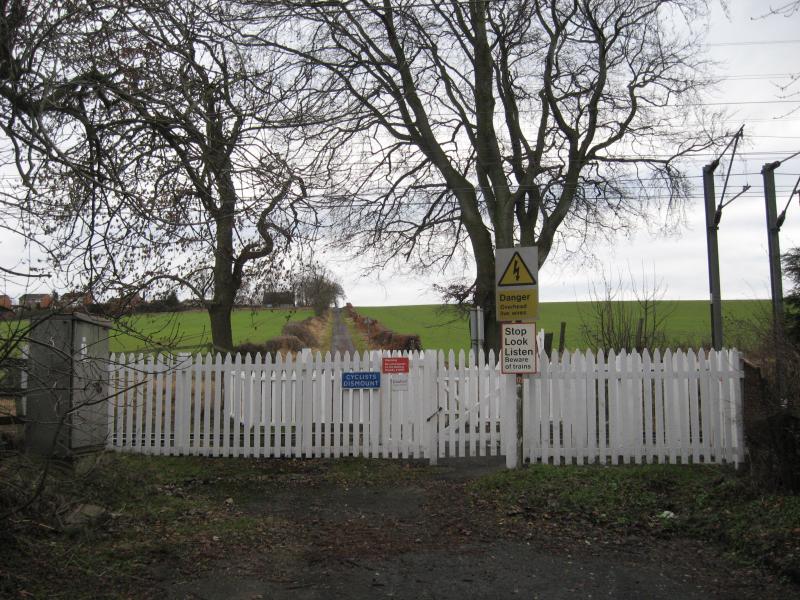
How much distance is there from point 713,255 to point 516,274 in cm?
478

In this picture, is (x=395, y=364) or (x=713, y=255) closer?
(x=395, y=364)

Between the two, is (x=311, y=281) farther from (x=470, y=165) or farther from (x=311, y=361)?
(x=470, y=165)

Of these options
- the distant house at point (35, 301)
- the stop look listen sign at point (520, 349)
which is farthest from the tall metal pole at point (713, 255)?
the distant house at point (35, 301)

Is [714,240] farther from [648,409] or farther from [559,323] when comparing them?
[559,323]

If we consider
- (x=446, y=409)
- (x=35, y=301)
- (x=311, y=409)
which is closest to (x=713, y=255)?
→ (x=446, y=409)

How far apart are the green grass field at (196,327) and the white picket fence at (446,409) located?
42.4 inches

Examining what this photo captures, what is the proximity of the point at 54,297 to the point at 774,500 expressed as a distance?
7.28 metres

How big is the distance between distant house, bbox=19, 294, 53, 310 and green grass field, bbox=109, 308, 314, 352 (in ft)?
2.28

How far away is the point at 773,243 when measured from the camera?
36.1 ft

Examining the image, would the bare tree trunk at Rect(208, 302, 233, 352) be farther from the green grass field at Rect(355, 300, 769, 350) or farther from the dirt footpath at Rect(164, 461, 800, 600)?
the green grass field at Rect(355, 300, 769, 350)

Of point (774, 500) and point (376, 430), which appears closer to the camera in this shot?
point (774, 500)

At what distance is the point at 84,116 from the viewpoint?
6.41 m

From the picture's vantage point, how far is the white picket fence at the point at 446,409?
1023 cm

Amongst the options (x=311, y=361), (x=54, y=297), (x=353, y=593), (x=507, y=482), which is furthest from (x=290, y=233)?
(x=353, y=593)
